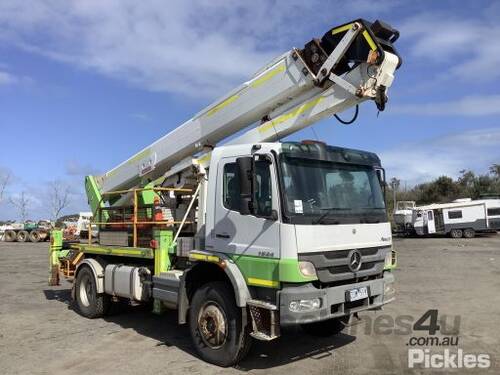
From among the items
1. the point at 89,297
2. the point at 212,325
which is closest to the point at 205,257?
the point at 212,325

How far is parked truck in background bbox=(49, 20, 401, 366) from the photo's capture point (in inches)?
242

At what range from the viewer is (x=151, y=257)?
820 centimetres

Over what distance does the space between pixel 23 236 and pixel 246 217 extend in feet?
150

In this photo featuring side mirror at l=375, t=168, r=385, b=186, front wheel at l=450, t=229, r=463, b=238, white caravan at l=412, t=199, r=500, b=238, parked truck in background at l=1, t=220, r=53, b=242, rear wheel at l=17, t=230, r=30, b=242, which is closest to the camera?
side mirror at l=375, t=168, r=385, b=186

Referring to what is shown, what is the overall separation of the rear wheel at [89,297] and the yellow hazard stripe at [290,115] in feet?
15.2

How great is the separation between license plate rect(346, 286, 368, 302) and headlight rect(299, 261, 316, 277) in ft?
2.03

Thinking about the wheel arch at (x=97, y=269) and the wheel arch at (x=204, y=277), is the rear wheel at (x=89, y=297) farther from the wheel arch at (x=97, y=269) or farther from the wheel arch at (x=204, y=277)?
the wheel arch at (x=204, y=277)

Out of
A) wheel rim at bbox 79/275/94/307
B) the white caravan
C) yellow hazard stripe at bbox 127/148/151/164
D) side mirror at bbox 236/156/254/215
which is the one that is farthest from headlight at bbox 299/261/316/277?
the white caravan

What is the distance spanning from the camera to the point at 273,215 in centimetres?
612

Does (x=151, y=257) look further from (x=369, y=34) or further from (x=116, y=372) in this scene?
(x=369, y=34)

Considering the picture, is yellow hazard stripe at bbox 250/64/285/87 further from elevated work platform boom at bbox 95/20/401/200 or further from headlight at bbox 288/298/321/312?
headlight at bbox 288/298/321/312

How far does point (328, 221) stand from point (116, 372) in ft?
10.7

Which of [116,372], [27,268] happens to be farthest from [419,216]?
[116,372]

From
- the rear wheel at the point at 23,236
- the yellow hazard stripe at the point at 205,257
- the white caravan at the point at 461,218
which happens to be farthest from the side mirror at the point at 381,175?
the rear wheel at the point at 23,236
